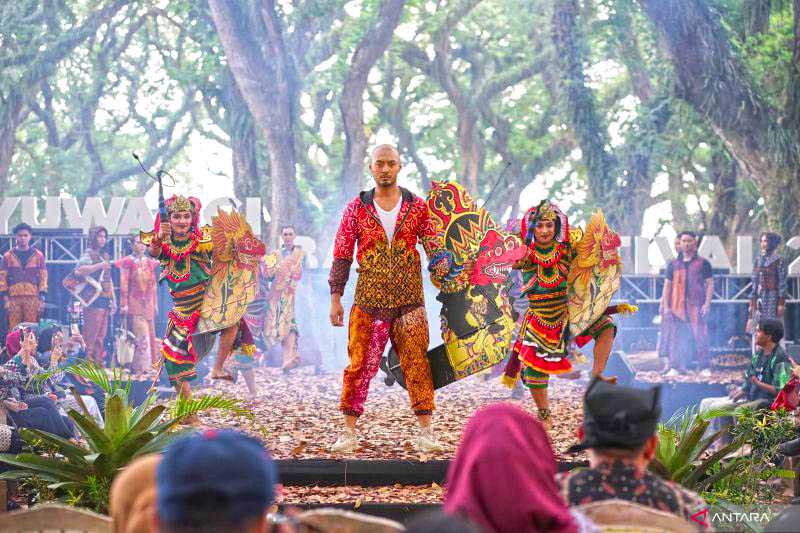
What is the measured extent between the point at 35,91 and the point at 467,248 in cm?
1253

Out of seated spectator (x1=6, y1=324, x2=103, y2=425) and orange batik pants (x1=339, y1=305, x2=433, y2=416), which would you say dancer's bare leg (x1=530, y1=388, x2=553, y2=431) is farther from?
seated spectator (x1=6, y1=324, x2=103, y2=425)

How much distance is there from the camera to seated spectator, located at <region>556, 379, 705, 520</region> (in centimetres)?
276

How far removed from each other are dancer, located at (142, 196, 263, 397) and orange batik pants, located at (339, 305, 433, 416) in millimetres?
1976

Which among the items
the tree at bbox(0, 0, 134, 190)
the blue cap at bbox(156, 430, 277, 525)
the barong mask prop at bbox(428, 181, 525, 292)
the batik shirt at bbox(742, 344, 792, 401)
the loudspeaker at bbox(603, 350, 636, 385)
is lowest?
the loudspeaker at bbox(603, 350, 636, 385)

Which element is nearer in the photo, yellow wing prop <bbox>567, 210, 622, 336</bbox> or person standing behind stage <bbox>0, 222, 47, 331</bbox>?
yellow wing prop <bbox>567, 210, 622, 336</bbox>

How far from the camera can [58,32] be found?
17.3 m

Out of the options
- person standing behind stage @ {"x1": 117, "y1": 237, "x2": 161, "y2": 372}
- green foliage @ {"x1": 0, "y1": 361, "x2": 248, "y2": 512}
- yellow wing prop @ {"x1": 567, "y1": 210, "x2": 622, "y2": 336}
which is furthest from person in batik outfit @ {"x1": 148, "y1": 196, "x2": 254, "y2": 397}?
person standing behind stage @ {"x1": 117, "y1": 237, "x2": 161, "y2": 372}

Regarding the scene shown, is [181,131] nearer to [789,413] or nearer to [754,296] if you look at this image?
[754,296]

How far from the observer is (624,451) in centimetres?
279

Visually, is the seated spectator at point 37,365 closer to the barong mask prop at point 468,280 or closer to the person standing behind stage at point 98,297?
the person standing behind stage at point 98,297

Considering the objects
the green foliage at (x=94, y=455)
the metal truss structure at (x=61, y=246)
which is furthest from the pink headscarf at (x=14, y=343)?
the green foliage at (x=94, y=455)

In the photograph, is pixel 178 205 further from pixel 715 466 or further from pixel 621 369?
pixel 621 369

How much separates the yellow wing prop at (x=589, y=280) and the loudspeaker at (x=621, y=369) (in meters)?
6.36

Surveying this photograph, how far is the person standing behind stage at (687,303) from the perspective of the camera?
13711 millimetres
